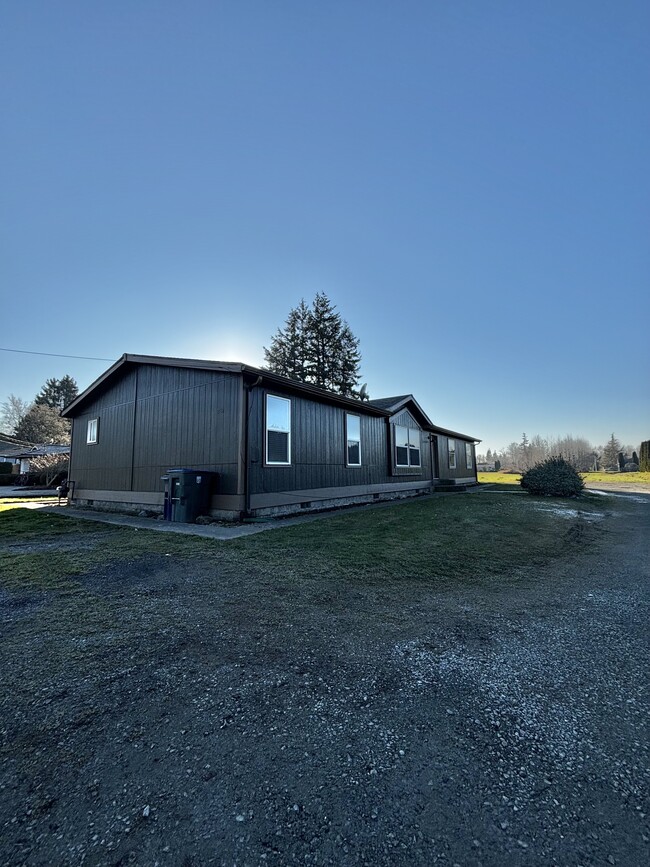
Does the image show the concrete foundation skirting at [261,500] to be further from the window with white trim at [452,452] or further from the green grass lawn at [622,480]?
the green grass lawn at [622,480]

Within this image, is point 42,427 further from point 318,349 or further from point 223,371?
point 223,371

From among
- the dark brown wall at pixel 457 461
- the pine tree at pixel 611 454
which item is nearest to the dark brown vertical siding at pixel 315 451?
the dark brown wall at pixel 457 461

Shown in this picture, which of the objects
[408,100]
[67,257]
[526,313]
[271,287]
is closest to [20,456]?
[67,257]

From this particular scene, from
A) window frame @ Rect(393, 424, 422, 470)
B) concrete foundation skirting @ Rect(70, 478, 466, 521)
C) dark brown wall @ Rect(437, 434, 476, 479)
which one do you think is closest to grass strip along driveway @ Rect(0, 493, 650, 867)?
concrete foundation skirting @ Rect(70, 478, 466, 521)

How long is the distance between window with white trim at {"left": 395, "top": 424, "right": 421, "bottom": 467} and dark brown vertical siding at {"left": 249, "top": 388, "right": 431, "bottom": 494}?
1179 millimetres

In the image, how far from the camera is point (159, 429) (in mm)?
10062

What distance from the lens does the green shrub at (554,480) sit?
45.7 ft

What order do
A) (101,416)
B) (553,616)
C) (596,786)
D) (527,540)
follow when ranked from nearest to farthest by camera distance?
(596,786) → (553,616) → (527,540) → (101,416)

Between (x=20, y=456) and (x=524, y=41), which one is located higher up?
(x=524, y=41)

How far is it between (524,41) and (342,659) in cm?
1438

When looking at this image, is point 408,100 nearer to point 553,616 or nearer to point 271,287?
point 271,287

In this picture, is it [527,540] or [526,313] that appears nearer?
[527,540]

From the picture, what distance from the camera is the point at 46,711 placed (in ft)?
6.23

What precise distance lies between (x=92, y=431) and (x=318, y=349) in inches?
852
